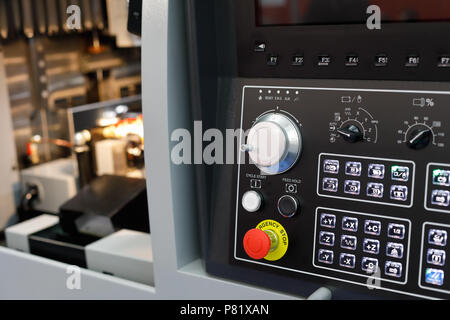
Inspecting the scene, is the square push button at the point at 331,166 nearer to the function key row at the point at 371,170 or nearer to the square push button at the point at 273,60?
the function key row at the point at 371,170

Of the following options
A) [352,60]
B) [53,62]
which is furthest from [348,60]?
[53,62]

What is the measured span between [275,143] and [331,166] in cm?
7

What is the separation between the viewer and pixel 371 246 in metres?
0.63

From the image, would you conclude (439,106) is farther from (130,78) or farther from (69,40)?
(130,78)

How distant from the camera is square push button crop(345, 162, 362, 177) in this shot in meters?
0.64

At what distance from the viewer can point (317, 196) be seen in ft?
2.19

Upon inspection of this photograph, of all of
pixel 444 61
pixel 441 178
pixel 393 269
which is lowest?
pixel 393 269

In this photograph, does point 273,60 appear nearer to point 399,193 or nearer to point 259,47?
point 259,47

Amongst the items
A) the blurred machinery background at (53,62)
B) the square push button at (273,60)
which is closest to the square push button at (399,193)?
the square push button at (273,60)

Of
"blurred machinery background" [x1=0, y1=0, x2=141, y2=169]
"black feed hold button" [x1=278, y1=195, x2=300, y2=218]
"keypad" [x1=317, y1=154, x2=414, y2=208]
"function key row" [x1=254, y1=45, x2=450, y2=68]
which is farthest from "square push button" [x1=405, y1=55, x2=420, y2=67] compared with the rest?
"blurred machinery background" [x1=0, y1=0, x2=141, y2=169]

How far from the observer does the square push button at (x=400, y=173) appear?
61cm

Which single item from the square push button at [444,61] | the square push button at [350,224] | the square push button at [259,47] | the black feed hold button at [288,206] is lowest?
the square push button at [350,224]

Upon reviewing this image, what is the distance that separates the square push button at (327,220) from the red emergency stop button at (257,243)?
0.07 meters

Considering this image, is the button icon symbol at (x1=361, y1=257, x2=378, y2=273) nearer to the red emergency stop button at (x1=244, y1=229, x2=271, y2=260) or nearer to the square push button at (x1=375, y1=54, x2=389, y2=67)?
the red emergency stop button at (x1=244, y1=229, x2=271, y2=260)
